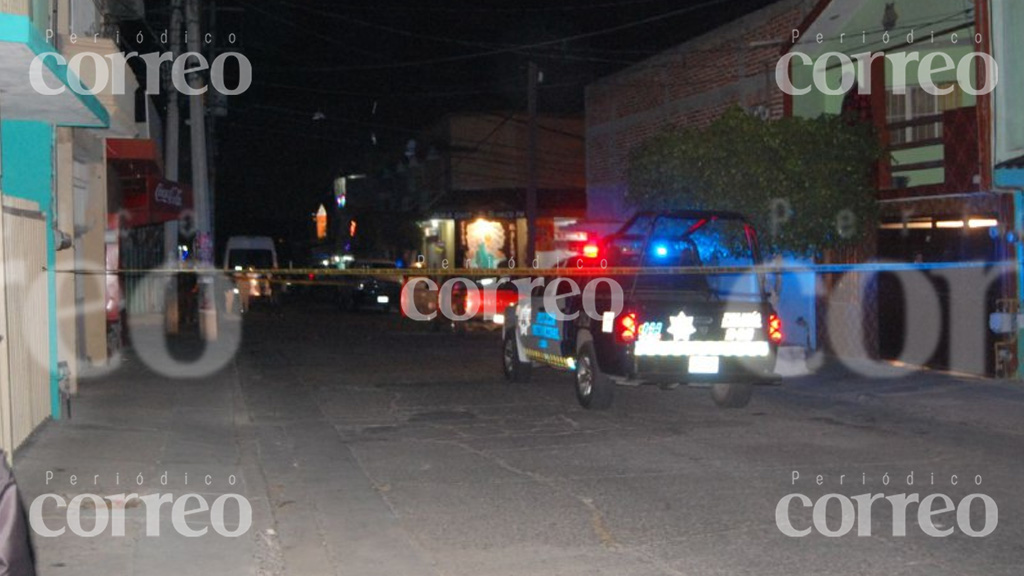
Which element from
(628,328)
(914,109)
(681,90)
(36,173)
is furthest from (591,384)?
(681,90)

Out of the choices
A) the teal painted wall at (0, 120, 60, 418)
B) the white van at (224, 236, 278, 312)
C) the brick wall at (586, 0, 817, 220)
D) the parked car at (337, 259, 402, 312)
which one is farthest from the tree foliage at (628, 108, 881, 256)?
the white van at (224, 236, 278, 312)

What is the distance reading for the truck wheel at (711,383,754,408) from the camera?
47.0 feet

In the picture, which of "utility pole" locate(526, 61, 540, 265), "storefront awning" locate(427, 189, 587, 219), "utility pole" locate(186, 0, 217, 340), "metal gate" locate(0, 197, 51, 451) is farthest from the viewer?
"storefront awning" locate(427, 189, 587, 219)

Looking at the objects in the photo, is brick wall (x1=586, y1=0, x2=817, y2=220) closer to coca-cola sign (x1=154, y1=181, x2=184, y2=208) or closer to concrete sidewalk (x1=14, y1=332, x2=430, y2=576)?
coca-cola sign (x1=154, y1=181, x2=184, y2=208)

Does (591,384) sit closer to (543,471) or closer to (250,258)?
(543,471)

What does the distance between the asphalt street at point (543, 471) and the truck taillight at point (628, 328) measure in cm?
95

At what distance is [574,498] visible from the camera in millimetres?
9172

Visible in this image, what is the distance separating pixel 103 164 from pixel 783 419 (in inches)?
425

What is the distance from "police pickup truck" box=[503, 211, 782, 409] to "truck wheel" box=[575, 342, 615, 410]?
0.04 feet

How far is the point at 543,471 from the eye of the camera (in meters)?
10.3

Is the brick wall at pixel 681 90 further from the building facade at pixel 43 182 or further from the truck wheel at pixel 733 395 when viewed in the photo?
the building facade at pixel 43 182

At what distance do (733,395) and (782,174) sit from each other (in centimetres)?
473

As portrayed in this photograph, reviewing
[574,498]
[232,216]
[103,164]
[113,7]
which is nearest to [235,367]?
[103,164]

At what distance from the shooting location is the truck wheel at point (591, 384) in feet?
45.6
